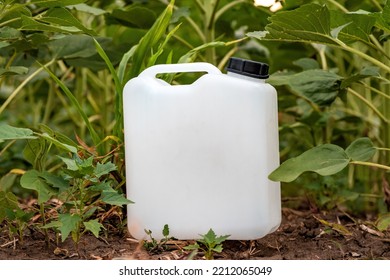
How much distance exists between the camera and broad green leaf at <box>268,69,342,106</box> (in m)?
1.20

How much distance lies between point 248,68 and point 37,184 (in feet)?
1.13

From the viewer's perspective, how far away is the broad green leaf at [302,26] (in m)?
0.95

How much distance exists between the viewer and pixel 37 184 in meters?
0.93

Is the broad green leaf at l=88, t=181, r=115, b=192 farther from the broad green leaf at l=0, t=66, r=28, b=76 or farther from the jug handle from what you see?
the broad green leaf at l=0, t=66, r=28, b=76

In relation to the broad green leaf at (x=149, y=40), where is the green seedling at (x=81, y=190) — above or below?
below

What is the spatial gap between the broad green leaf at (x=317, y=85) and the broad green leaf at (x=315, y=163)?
20 cm

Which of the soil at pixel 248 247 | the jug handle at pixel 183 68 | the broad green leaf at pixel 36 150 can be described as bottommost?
the soil at pixel 248 247

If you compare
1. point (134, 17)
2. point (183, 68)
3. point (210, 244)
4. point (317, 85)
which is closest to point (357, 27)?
point (317, 85)

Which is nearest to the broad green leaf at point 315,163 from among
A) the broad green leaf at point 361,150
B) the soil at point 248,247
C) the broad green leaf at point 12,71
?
the broad green leaf at point 361,150

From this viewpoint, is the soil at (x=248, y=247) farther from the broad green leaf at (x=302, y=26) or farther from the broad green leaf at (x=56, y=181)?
the broad green leaf at (x=302, y=26)

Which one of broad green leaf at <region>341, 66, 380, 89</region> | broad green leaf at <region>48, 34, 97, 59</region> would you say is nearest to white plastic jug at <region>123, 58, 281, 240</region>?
broad green leaf at <region>341, 66, 380, 89</region>

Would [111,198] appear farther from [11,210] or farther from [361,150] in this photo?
[361,150]
